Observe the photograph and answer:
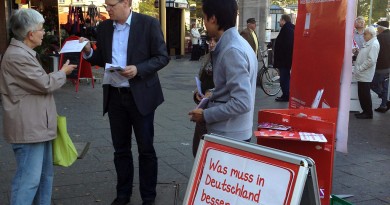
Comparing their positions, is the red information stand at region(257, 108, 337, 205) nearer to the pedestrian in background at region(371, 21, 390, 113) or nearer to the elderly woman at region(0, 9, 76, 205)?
the elderly woman at region(0, 9, 76, 205)

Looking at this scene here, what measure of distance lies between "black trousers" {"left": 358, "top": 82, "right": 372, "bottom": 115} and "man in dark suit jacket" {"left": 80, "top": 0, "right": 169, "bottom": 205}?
5627 mm

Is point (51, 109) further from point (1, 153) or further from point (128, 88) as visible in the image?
point (1, 153)

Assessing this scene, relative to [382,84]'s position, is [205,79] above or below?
above

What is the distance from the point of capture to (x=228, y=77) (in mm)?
2795

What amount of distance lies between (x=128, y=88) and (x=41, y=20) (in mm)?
869

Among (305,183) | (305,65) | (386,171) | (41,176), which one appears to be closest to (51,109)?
(41,176)

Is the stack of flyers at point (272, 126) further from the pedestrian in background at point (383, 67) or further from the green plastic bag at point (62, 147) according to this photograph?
the pedestrian in background at point (383, 67)

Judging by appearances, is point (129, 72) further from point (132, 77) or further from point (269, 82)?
point (269, 82)

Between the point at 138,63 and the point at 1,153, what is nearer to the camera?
the point at 138,63

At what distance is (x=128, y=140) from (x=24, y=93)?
1.09 m

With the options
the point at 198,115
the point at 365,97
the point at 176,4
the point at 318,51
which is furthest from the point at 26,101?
the point at 176,4

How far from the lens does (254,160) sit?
2.41m

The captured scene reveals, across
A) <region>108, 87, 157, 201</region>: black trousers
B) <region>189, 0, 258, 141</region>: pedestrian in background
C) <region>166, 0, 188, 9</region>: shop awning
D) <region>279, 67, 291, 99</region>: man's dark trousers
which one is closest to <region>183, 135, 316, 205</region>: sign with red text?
<region>189, 0, 258, 141</region>: pedestrian in background

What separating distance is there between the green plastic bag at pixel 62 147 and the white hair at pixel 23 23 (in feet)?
2.24
